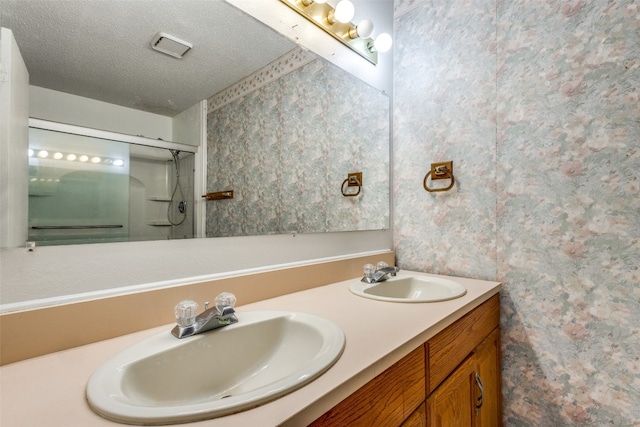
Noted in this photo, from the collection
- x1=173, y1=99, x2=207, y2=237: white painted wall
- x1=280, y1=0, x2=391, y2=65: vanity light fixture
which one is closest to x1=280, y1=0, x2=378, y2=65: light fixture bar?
x1=280, y1=0, x2=391, y2=65: vanity light fixture

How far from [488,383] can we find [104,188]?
1.41 meters

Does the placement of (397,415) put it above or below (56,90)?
below

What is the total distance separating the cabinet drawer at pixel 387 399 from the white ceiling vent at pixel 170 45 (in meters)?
0.94

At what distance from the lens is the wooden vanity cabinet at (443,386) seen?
0.56m

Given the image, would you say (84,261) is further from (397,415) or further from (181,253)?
(397,415)

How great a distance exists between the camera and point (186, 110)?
842 millimetres

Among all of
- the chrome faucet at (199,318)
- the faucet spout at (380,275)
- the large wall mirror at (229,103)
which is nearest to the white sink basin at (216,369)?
the chrome faucet at (199,318)

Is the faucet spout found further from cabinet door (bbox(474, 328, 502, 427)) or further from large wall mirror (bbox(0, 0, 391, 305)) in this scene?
cabinet door (bbox(474, 328, 502, 427))

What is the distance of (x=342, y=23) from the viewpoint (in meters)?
1.32

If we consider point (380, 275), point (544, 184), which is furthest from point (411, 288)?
point (544, 184)

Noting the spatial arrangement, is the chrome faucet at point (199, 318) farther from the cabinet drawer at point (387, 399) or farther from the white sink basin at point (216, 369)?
the cabinet drawer at point (387, 399)

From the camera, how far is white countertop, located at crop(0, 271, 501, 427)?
0.41 meters

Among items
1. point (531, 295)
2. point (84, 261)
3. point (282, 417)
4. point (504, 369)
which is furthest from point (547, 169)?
point (84, 261)

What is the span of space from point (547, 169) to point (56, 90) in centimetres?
154
